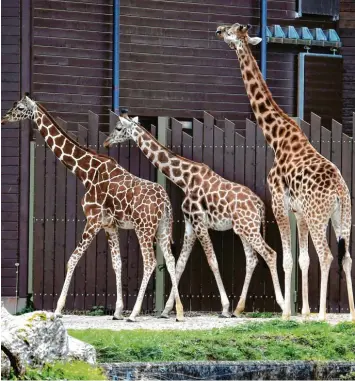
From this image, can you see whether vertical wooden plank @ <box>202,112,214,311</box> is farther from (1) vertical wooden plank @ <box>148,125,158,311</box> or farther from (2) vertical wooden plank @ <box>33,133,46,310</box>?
(2) vertical wooden plank @ <box>33,133,46,310</box>

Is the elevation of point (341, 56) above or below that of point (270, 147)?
above

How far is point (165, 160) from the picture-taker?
16000mm

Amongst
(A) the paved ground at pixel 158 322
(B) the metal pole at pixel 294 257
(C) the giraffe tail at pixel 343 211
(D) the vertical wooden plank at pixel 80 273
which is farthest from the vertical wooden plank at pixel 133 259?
(C) the giraffe tail at pixel 343 211

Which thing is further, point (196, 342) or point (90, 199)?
point (90, 199)

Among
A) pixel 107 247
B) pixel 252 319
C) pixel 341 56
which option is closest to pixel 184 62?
pixel 341 56

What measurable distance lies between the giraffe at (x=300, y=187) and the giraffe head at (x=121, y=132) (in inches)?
61.0

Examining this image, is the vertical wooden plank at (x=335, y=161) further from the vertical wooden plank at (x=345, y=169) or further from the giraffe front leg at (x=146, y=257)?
the giraffe front leg at (x=146, y=257)

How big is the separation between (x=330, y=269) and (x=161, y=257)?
2115mm

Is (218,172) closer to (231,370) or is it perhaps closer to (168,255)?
(168,255)

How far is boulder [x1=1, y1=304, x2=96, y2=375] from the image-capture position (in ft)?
31.6

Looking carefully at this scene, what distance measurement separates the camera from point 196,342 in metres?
12.0

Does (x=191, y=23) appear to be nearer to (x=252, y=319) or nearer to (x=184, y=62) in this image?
(x=184, y=62)

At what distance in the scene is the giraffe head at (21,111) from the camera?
1622cm

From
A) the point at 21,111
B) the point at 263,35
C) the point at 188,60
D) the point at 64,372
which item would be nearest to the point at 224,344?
the point at 64,372
